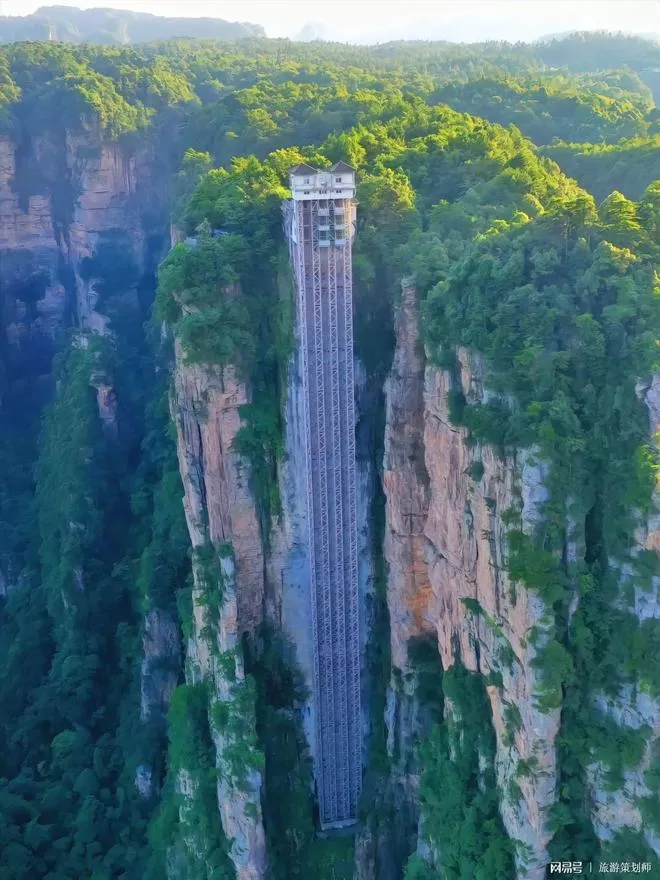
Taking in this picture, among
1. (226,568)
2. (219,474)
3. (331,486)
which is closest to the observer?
(331,486)

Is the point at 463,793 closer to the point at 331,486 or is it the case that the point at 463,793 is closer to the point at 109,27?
the point at 331,486

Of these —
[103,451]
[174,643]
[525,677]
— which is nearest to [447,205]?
[525,677]

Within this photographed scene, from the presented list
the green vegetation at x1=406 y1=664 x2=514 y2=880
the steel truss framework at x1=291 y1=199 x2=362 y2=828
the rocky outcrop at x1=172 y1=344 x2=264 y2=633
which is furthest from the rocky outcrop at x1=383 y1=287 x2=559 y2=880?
the rocky outcrop at x1=172 y1=344 x2=264 y2=633

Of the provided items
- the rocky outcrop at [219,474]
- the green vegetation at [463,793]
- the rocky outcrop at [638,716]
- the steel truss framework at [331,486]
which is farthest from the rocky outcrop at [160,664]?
the rocky outcrop at [638,716]

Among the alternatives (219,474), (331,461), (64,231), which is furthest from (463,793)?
(64,231)

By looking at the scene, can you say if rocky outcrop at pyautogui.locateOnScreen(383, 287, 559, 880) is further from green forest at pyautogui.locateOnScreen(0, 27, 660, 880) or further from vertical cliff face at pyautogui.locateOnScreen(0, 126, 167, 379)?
vertical cliff face at pyautogui.locateOnScreen(0, 126, 167, 379)

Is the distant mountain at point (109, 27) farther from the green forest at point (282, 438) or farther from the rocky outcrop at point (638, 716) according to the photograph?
the rocky outcrop at point (638, 716)
